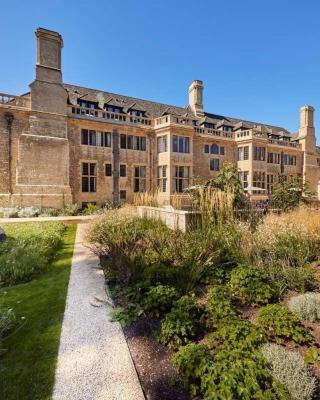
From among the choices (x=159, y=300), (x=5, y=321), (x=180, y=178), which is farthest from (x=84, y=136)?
(x=159, y=300)

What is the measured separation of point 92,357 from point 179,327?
117cm

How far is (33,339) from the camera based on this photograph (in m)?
3.33

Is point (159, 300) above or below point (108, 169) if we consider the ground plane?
below

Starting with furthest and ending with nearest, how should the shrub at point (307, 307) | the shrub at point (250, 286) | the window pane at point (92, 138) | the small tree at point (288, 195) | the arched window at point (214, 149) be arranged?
the arched window at point (214, 149), the window pane at point (92, 138), the small tree at point (288, 195), the shrub at point (250, 286), the shrub at point (307, 307)

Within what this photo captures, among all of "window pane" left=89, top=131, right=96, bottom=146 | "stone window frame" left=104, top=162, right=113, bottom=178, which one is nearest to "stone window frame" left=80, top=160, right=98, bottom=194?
"stone window frame" left=104, top=162, right=113, bottom=178

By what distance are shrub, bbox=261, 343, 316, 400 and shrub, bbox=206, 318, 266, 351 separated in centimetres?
16

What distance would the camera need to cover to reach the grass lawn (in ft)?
8.31

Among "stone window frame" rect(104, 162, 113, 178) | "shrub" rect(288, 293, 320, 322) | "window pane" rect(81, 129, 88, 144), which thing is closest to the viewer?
"shrub" rect(288, 293, 320, 322)

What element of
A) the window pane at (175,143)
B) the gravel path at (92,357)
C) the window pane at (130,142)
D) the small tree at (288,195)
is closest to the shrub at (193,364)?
the gravel path at (92,357)

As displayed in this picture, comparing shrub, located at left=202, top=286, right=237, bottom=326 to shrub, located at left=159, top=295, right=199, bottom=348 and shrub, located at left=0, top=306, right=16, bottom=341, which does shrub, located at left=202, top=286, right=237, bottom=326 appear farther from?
shrub, located at left=0, top=306, right=16, bottom=341

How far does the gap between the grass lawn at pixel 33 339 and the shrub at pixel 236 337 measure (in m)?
1.97

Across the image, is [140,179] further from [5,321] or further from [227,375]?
[227,375]

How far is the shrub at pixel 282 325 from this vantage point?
10.1ft

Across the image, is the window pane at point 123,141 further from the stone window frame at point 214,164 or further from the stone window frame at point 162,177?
the stone window frame at point 214,164
